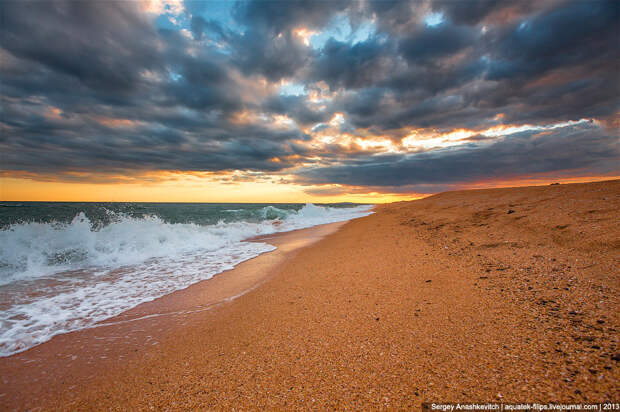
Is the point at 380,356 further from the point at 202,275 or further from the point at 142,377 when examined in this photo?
the point at 202,275

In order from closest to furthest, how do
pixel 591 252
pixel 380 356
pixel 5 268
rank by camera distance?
1. pixel 380 356
2. pixel 591 252
3. pixel 5 268

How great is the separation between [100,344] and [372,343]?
3091 millimetres

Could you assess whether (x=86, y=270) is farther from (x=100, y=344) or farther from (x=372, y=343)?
(x=372, y=343)

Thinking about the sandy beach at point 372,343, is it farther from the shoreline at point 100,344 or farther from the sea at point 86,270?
the sea at point 86,270

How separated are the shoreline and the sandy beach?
0.06ft

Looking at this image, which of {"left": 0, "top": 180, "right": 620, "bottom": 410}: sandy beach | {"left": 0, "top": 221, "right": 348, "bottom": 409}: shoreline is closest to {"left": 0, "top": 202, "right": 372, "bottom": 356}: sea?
{"left": 0, "top": 221, "right": 348, "bottom": 409}: shoreline

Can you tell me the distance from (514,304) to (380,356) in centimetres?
153

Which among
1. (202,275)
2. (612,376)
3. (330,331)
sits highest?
(612,376)

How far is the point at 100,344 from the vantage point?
2803 mm

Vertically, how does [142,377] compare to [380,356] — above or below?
below

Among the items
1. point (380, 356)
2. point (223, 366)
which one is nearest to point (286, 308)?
point (223, 366)

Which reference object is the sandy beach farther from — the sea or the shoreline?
the sea

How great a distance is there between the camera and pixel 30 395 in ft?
6.68

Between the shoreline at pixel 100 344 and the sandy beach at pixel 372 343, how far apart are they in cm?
2
